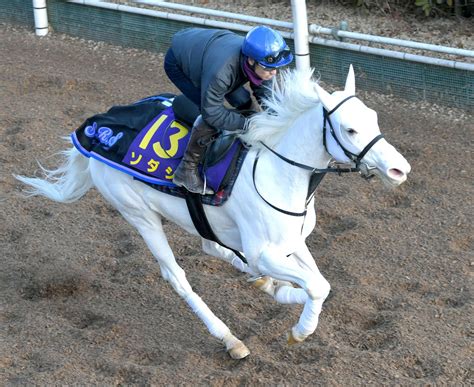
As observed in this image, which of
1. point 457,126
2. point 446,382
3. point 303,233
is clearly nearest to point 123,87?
point 457,126

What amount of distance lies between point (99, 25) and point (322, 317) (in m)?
5.73

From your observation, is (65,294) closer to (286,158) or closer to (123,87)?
(286,158)

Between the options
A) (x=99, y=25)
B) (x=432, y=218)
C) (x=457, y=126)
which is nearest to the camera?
(x=432, y=218)

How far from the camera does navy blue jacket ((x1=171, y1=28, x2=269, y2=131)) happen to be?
4.67 metres

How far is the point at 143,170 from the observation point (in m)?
5.16

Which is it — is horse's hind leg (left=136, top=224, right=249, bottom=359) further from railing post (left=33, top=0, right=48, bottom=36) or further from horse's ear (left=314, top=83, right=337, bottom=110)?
railing post (left=33, top=0, right=48, bottom=36)

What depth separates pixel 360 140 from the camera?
421cm

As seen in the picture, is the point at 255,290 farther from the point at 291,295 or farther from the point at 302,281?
the point at 302,281

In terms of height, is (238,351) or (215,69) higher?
(215,69)

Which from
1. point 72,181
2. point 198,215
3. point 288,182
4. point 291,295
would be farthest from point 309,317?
point 72,181

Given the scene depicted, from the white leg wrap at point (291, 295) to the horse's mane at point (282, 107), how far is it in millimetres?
848

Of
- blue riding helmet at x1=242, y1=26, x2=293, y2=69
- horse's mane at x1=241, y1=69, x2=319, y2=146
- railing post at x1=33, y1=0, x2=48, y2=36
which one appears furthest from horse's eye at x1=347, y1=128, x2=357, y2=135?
railing post at x1=33, y1=0, x2=48, y2=36

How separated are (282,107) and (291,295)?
1070 millimetres

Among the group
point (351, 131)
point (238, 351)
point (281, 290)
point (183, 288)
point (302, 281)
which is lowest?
point (238, 351)
